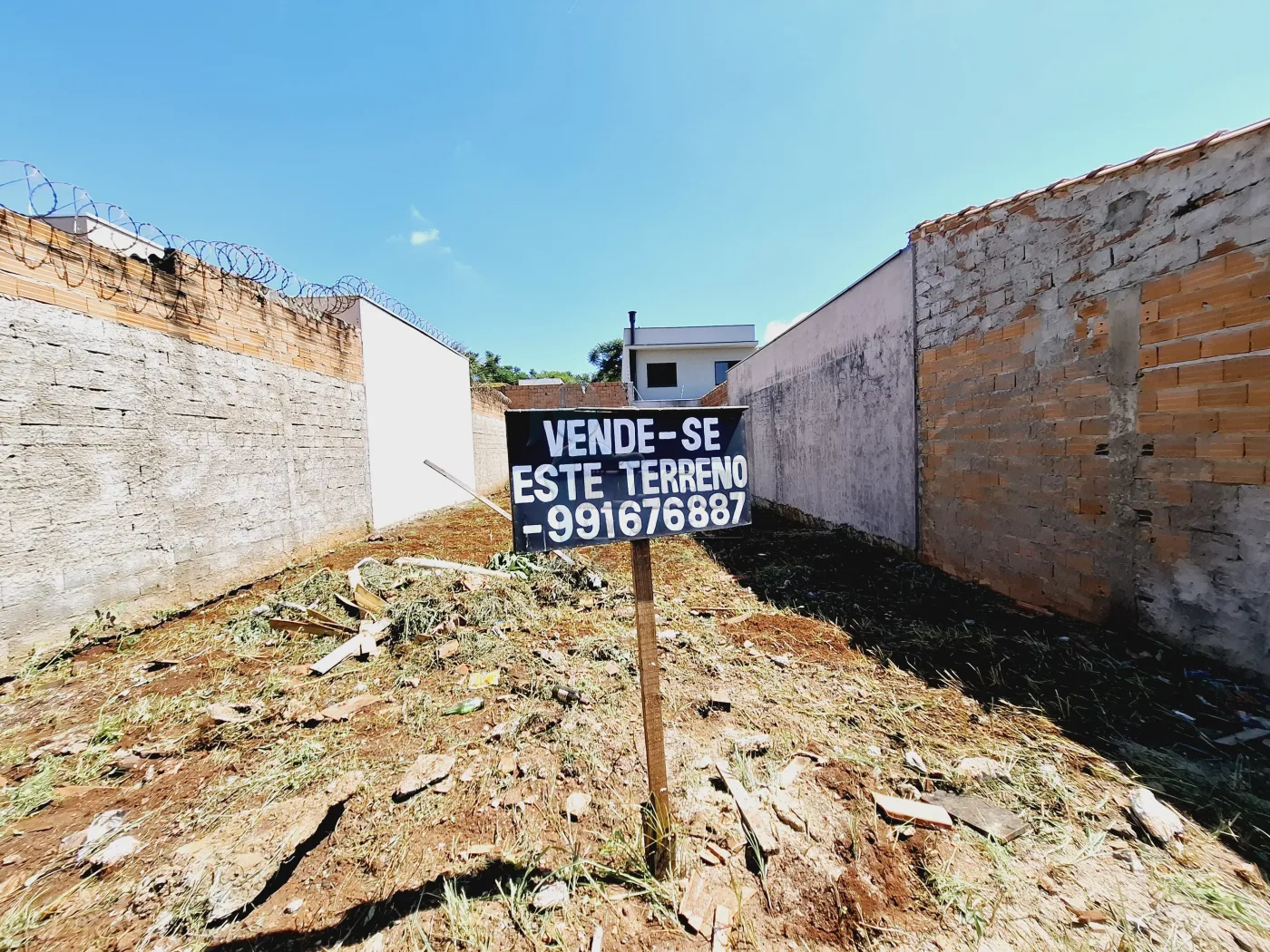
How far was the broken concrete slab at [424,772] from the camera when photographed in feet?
7.14

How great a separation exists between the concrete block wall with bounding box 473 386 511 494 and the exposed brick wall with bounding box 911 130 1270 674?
11.3 m

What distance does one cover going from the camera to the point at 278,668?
11.2 ft

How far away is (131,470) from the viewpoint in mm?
3975

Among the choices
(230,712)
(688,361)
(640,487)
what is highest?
(688,361)

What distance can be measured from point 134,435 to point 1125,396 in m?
7.48

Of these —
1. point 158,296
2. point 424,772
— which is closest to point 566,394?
point 158,296

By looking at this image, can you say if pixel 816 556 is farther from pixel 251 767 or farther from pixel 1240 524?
pixel 251 767

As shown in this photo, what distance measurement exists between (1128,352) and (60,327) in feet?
24.5

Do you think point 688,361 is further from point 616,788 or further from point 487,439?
point 616,788

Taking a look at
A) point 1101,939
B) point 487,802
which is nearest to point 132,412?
point 487,802

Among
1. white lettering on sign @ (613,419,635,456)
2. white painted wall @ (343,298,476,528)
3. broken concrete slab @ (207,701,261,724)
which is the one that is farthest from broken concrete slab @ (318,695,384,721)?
white painted wall @ (343,298,476,528)

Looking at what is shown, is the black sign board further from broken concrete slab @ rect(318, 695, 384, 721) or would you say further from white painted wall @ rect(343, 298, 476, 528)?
white painted wall @ rect(343, 298, 476, 528)

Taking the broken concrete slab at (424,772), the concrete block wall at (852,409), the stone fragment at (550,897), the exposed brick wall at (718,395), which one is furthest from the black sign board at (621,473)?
the exposed brick wall at (718,395)

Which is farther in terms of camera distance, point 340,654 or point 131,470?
point 131,470
